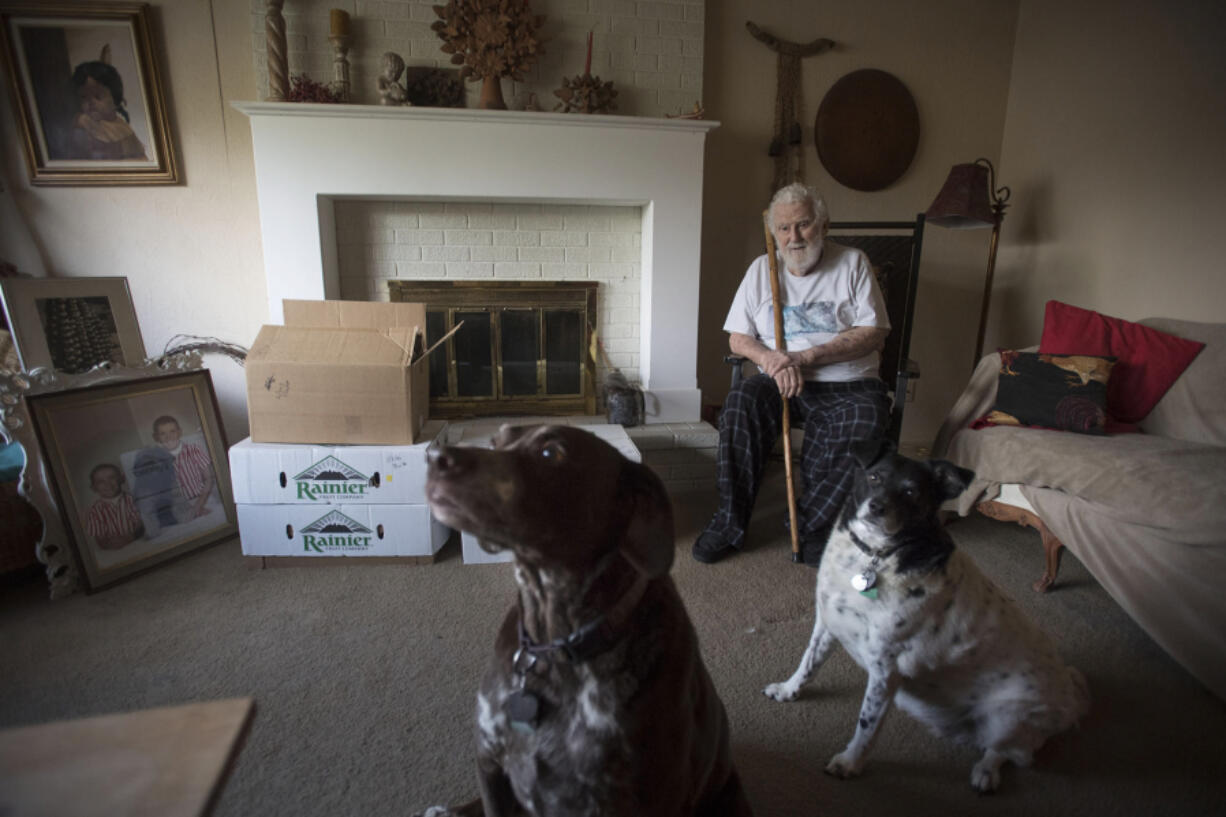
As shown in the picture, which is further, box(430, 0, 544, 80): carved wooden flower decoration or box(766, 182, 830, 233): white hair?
box(430, 0, 544, 80): carved wooden flower decoration

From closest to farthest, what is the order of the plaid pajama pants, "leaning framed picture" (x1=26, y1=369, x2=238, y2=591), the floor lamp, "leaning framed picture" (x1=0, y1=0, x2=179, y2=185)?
"leaning framed picture" (x1=26, y1=369, x2=238, y2=591) → the plaid pajama pants → "leaning framed picture" (x1=0, y1=0, x2=179, y2=185) → the floor lamp

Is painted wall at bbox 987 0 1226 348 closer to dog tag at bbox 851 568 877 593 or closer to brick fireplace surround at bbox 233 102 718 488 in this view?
brick fireplace surround at bbox 233 102 718 488

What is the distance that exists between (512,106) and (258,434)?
70.3 inches

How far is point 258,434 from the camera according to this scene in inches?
78.6

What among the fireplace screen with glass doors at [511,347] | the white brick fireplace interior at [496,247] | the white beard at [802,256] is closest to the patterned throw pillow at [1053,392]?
the white beard at [802,256]

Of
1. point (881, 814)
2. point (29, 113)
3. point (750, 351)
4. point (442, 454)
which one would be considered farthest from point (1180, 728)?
point (29, 113)

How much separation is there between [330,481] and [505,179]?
4.88 feet

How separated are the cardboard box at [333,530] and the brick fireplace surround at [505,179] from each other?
104cm

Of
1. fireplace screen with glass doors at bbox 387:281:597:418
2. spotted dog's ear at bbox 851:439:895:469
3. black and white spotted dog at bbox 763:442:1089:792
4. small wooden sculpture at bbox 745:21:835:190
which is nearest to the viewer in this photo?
black and white spotted dog at bbox 763:442:1089:792

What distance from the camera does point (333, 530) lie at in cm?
199

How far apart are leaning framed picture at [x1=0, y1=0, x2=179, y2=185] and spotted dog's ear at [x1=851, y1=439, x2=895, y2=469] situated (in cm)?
297

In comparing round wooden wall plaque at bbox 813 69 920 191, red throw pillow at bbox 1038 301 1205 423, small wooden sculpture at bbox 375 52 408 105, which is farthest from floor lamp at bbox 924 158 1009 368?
small wooden sculpture at bbox 375 52 408 105

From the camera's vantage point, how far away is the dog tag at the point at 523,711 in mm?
691

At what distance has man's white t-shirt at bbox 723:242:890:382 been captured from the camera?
2.12 metres
